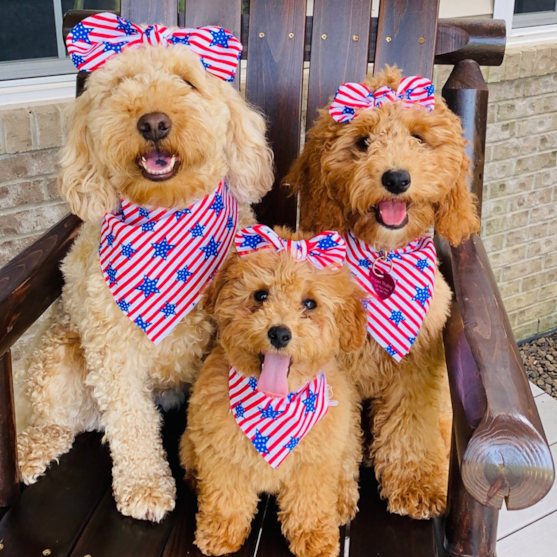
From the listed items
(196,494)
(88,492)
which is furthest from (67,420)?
(196,494)

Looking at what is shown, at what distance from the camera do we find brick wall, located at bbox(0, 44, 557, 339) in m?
2.42

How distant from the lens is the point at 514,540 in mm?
2279

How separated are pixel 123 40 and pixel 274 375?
2.57ft

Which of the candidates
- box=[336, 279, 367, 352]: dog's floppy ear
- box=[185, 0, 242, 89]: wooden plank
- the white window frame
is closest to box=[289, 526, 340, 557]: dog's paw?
box=[336, 279, 367, 352]: dog's floppy ear

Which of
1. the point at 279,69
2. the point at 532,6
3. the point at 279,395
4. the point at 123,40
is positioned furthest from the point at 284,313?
the point at 532,6

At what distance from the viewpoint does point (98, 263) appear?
5.01 feet

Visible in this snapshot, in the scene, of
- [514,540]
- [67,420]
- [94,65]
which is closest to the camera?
[94,65]

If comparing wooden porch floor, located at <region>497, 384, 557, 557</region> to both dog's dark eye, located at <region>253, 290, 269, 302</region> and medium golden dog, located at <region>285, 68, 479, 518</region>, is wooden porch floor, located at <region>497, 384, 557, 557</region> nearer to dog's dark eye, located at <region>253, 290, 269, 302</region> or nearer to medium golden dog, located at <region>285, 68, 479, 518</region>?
medium golden dog, located at <region>285, 68, 479, 518</region>

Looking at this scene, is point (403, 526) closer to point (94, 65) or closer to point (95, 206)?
point (95, 206)

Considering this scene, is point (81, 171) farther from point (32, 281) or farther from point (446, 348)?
point (446, 348)

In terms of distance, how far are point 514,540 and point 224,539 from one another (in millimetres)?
1333

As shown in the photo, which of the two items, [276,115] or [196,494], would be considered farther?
[276,115]

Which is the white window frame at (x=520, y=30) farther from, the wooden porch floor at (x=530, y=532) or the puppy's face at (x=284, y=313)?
the puppy's face at (x=284, y=313)

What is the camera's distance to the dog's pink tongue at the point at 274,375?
1.22 m
